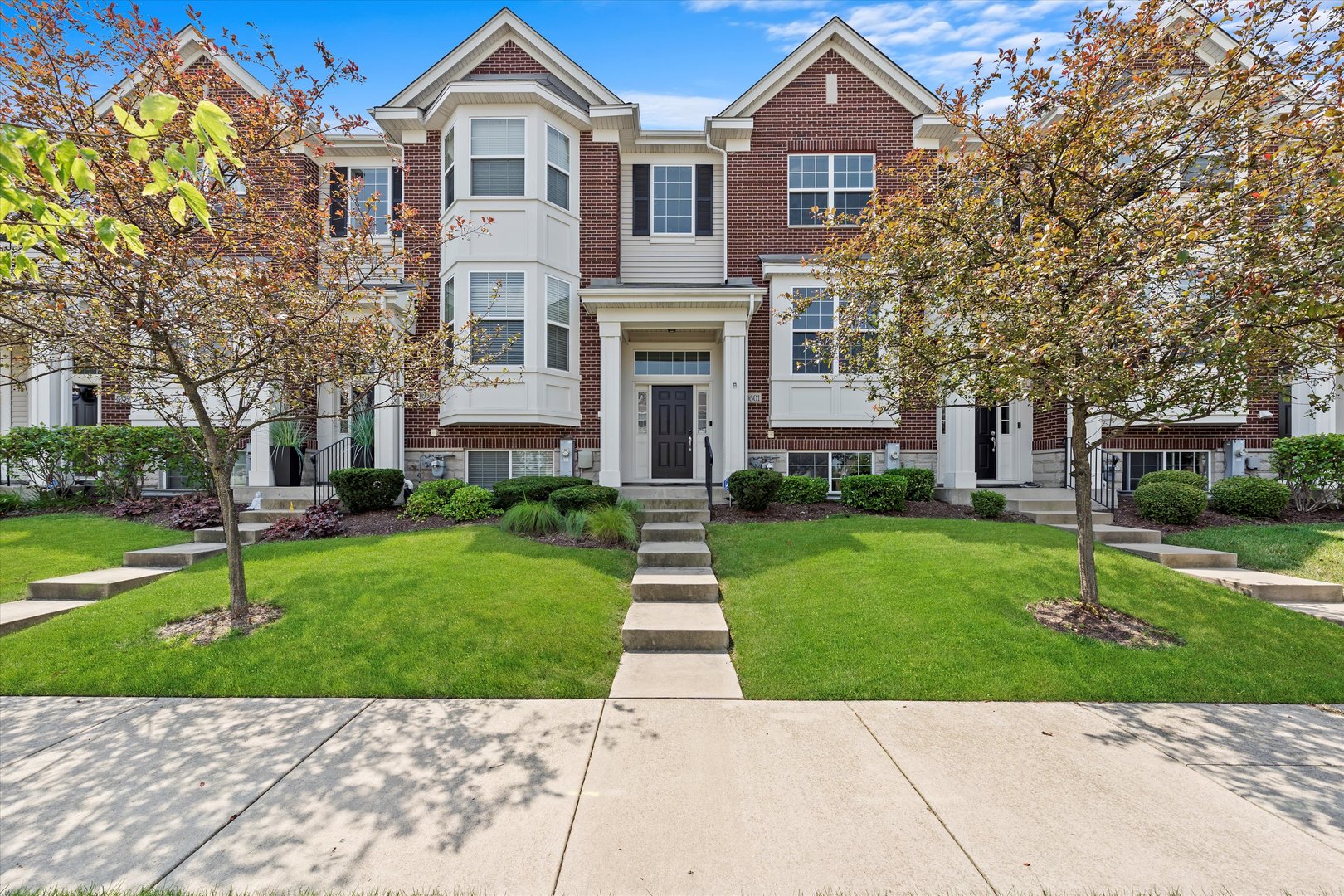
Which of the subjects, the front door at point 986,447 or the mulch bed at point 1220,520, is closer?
the mulch bed at point 1220,520

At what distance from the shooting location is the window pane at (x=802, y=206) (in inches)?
492

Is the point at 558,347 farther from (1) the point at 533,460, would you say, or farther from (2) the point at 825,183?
(2) the point at 825,183

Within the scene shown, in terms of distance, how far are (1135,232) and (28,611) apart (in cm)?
A: 1129

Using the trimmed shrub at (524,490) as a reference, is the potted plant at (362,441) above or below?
above

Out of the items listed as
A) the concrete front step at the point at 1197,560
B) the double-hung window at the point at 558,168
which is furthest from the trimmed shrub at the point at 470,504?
the concrete front step at the point at 1197,560

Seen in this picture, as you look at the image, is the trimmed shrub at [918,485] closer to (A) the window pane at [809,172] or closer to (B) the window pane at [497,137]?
(A) the window pane at [809,172]

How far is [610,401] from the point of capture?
445 inches

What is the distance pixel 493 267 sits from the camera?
1111cm

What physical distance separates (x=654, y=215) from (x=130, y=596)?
11096mm

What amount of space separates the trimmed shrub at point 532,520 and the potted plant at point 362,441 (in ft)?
15.5

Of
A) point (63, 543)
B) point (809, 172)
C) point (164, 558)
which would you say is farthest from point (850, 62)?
point (63, 543)

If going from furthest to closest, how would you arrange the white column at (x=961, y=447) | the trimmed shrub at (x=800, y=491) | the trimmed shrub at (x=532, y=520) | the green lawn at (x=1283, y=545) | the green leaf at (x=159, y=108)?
the white column at (x=961, y=447) → the trimmed shrub at (x=800, y=491) → the trimmed shrub at (x=532, y=520) → the green lawn at (x=1283, y=545) → the green leaf at (x=159, y=108)

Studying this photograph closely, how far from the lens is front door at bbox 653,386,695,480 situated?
1279 cm

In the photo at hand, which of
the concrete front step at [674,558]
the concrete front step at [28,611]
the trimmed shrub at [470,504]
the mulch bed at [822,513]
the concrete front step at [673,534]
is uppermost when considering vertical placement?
the trimmed shrub at [470,504]
